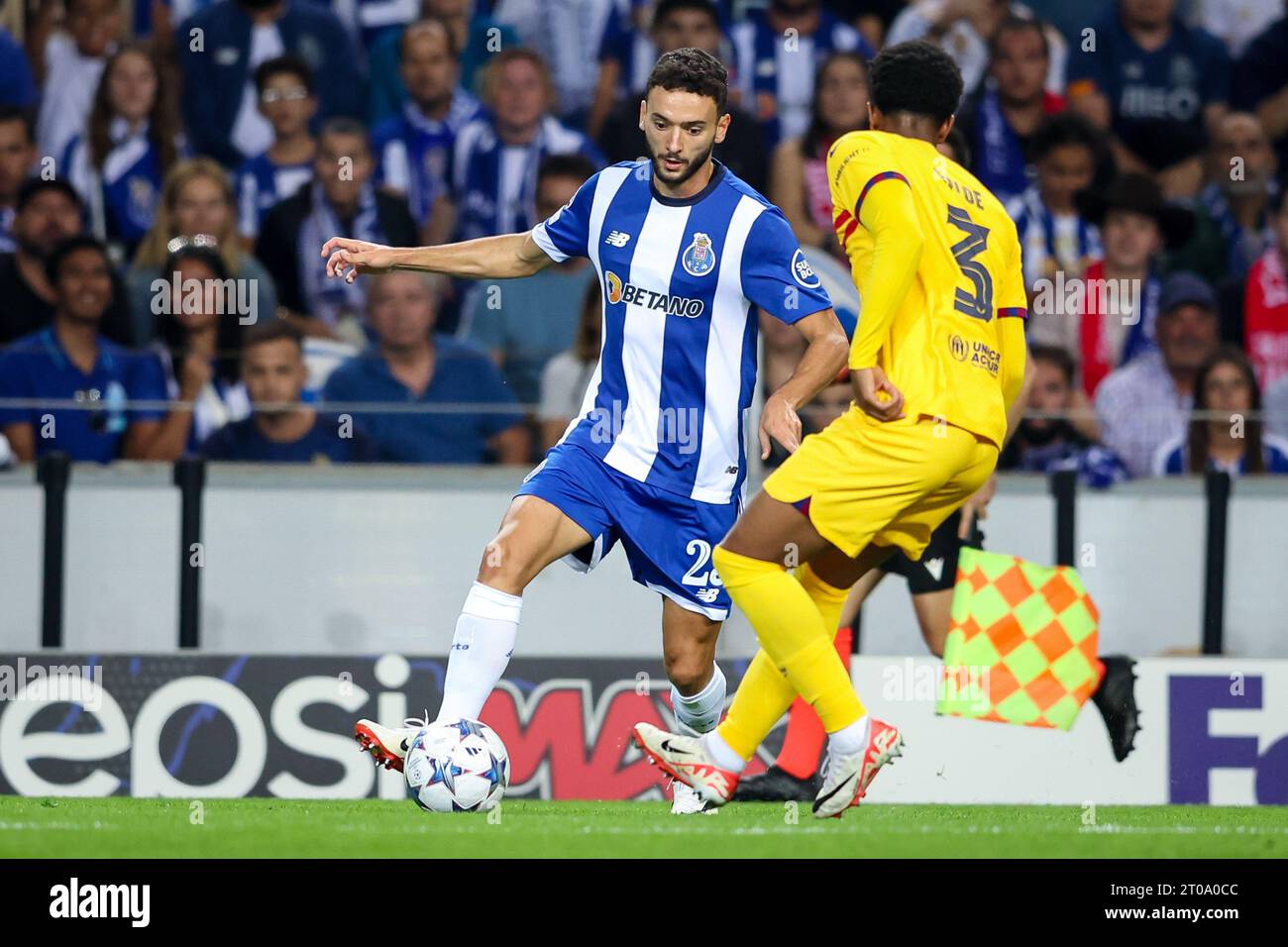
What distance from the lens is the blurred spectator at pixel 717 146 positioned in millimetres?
9531

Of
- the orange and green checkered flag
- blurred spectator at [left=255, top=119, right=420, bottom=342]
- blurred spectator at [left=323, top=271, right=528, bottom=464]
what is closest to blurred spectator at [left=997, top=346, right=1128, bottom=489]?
the orange and green checkered flag

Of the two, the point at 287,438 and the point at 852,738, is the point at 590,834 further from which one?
the point at 287,438

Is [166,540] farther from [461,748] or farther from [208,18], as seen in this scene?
[208,18]

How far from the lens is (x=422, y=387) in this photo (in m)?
8.26

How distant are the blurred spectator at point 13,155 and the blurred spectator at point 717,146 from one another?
2.85 meters

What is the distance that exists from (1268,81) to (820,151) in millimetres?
2723

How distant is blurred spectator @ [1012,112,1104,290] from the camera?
31.9ft

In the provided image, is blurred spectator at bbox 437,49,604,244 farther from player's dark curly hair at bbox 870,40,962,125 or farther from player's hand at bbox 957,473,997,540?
player's dark curly hair at bbox 870,40,962,125

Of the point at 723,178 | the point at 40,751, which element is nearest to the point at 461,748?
the point at 723,178

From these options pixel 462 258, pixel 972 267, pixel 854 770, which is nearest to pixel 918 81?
pixel 972 267

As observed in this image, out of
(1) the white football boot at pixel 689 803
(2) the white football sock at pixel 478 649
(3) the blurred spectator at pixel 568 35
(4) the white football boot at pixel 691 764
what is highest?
(3) the blurred spectator at pixel 568 35

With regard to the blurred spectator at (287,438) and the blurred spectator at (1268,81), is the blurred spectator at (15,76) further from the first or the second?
the blurred spectator at (1268,81)

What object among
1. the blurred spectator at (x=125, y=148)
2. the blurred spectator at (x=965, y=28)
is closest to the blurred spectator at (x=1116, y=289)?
the blurred spectator at (x=965, y=28)

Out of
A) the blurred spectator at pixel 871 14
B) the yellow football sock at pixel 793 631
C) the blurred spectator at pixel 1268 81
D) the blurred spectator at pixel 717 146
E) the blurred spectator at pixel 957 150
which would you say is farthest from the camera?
the blurred spectator at pixel 1268 81
